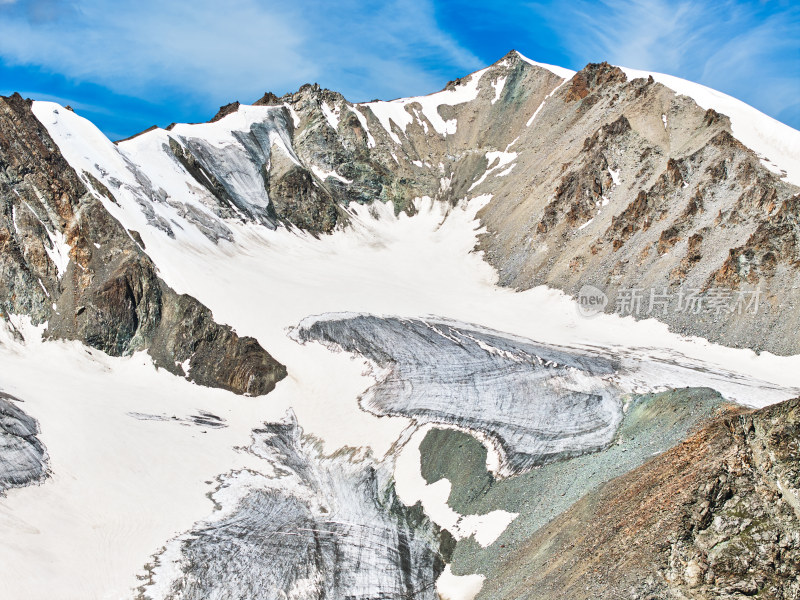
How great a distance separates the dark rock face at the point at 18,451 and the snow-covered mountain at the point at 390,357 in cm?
16

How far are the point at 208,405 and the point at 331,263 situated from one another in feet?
90.5

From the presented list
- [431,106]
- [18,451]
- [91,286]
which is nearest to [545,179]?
[431,106]

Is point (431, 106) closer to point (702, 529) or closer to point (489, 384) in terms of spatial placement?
point (489, 384)

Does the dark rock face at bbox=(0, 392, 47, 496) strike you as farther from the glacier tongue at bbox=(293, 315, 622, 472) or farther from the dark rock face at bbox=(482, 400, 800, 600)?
the dark rock face at bbox=(482, 400, 800, 600)

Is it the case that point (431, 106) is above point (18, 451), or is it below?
above

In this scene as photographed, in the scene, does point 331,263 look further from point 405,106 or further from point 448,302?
point 405,106

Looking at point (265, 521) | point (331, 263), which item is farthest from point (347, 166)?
point (265, 521)

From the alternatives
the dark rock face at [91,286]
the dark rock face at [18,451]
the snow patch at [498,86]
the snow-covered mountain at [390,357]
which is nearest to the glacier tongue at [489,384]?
the snow-covered mountain at [390,357]

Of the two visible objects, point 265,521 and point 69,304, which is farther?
point 69,304

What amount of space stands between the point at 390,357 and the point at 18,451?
63.9ft

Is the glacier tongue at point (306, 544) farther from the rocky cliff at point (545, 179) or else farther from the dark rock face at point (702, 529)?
the rocky cliff at point (545, 179)

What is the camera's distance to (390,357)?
3684 centimetres

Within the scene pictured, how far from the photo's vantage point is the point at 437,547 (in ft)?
73.4

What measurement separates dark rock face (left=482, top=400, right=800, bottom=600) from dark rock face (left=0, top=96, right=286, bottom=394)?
949 inches
